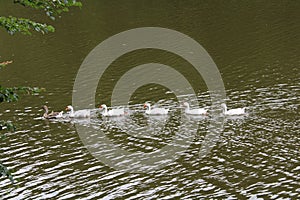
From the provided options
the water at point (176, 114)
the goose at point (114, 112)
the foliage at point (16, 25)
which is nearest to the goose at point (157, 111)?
the water at point (176, 114)

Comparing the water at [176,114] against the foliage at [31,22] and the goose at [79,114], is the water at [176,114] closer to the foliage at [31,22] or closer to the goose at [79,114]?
the goose at [79,114]

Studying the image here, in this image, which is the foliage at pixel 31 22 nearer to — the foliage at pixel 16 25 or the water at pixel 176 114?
the foliage at pixel 16 25

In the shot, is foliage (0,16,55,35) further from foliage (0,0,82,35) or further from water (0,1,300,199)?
water (0,1,300,199)

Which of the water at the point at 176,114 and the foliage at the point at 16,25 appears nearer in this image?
the foliage at the point at 16,25

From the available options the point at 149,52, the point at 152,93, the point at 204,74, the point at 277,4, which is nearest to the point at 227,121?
the point at 152,93

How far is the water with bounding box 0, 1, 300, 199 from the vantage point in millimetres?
16859

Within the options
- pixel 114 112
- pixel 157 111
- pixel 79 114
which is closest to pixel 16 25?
pixel 157 111

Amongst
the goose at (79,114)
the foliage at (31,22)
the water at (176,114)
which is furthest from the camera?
the goose at (79,114)

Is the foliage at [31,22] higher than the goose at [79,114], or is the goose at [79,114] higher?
the foliage at [31,22]

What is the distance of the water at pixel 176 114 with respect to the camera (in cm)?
1686

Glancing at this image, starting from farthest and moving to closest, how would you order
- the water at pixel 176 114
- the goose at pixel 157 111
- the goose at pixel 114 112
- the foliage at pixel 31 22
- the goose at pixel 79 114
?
the goose at pixel 79 114 < the goose at pixel 114 112 < the goose at pixel 157 111 < the water at pixel 176 114 < the foliage at pixel 31 22

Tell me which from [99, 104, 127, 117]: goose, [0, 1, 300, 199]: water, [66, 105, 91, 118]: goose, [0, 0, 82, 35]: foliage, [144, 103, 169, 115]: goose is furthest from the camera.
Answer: [66, 105, 91, 118]: goose

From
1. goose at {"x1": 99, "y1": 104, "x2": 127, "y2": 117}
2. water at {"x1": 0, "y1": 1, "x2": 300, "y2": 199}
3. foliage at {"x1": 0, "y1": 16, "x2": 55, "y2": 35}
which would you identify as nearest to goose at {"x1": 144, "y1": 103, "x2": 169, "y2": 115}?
water at {"x1": 0, "y1": 1, "x2": 300, "y2": 199}

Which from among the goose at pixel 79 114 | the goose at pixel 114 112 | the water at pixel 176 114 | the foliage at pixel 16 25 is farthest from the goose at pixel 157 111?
the foliage at pixel 16 25
